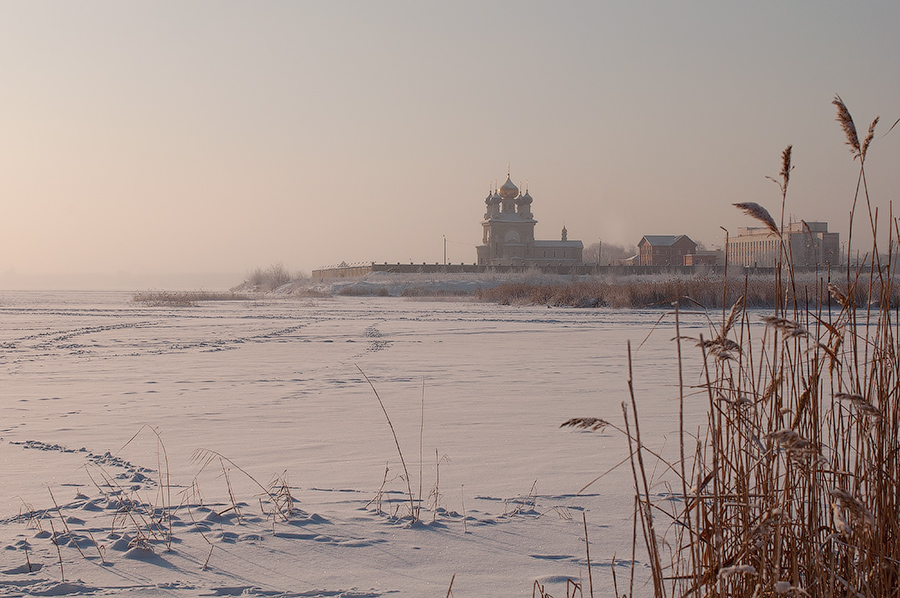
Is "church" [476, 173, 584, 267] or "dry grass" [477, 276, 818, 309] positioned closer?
"dry grass" [477, 276, 818, 309]

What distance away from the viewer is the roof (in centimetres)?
8756

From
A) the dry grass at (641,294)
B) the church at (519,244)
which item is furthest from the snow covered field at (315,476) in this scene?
the church at (519,244)

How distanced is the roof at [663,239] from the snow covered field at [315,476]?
81229 mm

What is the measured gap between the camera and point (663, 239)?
8888 centimetres

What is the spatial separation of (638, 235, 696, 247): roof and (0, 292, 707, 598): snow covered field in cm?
8123

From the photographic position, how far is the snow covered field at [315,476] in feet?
9.16

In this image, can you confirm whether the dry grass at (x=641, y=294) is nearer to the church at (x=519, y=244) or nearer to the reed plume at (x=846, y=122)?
the reed plume at (x=846, y=122)

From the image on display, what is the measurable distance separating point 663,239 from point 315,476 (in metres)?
88.8


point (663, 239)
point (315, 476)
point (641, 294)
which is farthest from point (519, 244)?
point (315, 476)

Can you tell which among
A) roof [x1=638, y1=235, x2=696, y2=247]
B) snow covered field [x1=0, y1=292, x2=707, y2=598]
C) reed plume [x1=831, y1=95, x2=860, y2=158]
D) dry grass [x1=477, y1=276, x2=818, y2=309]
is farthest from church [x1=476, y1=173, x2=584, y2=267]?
reed plume [x1=831, y1=95, x2=860, y2=158]

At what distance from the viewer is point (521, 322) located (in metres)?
19.1

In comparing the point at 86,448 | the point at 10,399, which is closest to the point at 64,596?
the point at 86,448

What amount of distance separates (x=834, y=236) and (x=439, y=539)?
8370 centimetres

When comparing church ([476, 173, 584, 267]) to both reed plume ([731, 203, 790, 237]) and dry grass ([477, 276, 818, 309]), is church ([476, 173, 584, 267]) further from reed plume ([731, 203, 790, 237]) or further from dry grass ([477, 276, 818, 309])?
reed plume ([731, 203, 790, 237])
